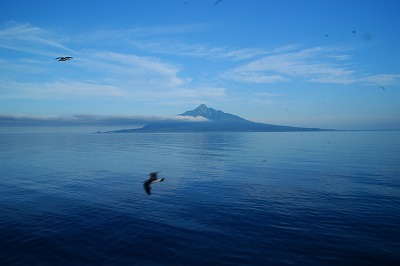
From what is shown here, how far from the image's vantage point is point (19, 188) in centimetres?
4359

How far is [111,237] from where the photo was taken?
24266mm

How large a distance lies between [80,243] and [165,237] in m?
7.33

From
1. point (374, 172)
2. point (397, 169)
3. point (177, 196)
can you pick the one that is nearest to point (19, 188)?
point (177, 196)

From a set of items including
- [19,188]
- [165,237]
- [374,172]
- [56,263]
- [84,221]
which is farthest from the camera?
[374,172]

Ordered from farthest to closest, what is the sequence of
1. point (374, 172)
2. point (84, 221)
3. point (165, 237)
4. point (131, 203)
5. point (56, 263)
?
point (374, 172) < point (131, 203) < point (84, 221) < point (165, 237) < point (56, 263)

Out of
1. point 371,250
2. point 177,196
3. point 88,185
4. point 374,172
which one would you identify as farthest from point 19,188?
point 374,172

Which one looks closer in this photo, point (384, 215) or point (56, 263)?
point (56, 263)

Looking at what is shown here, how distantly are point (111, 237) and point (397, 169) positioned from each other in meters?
61.6

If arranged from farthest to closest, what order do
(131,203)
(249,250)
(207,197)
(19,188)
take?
(19,188)
(207,197)
(131,203)
(249,250)

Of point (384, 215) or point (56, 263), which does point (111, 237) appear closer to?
point (56, 263)

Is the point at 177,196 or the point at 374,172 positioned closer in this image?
the point at 177,196

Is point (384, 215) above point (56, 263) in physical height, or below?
above

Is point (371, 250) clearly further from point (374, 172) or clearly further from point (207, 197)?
point (374, 172)

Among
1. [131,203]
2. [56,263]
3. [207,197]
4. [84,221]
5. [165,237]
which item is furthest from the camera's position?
[207,197]
